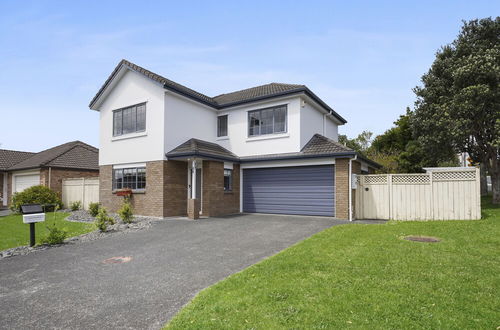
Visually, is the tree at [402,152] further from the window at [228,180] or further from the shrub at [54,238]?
the shrub at [54,238]

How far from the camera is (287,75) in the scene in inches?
799

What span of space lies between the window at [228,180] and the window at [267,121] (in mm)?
2536

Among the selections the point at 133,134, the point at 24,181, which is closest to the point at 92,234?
the point at 133,134

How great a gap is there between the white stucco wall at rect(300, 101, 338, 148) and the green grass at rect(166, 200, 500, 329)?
8.63 meters

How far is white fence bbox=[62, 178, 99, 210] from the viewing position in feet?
64.1

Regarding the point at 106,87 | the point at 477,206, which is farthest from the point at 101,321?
the point at 106,87

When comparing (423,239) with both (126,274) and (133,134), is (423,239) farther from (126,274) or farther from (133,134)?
(133,134)

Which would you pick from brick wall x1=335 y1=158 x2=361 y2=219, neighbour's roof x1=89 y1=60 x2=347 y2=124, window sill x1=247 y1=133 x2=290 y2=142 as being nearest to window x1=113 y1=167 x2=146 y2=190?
neighbour's roof x1=89 y1=60 x2=347 y2=124

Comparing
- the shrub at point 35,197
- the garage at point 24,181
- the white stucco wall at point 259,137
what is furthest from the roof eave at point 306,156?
the garage at point 24,181

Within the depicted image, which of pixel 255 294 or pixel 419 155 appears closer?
pixel 255 294

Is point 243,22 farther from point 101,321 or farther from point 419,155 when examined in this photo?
point 419,155

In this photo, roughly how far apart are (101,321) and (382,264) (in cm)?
515

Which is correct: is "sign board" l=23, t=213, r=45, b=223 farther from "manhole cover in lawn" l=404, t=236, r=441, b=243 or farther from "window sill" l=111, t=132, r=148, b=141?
"manhole cover in lawn" l=404, t=236, r=441, b=243

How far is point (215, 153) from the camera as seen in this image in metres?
14.9
